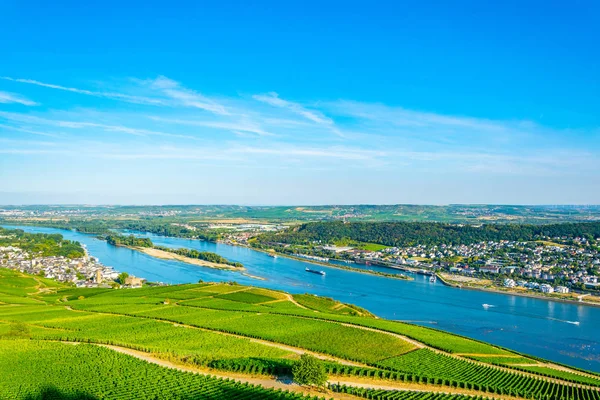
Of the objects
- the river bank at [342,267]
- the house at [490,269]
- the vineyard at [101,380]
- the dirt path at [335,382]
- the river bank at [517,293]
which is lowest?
the river bank at [342,267]

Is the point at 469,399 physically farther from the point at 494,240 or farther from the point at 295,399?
the point at 494,240

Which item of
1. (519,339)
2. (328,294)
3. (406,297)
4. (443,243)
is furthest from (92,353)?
(443,243)

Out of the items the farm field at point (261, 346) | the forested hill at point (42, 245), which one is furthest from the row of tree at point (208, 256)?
the farm field at point (261, 346)

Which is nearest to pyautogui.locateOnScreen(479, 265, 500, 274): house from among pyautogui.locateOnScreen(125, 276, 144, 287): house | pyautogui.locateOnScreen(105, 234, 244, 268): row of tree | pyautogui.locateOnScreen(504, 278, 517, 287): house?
pyautogui.locateOnScreen(504, 278, 517, 287): house

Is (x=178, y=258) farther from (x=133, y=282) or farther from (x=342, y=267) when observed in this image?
(x=342, y=267)

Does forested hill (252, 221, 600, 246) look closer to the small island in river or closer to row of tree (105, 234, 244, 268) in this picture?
row of tree (105, 234, 244, 268)

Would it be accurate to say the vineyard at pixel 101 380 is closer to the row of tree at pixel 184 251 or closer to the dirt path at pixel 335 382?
the dirt path at pixel 335 382

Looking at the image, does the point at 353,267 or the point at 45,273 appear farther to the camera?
the point at 353,267
